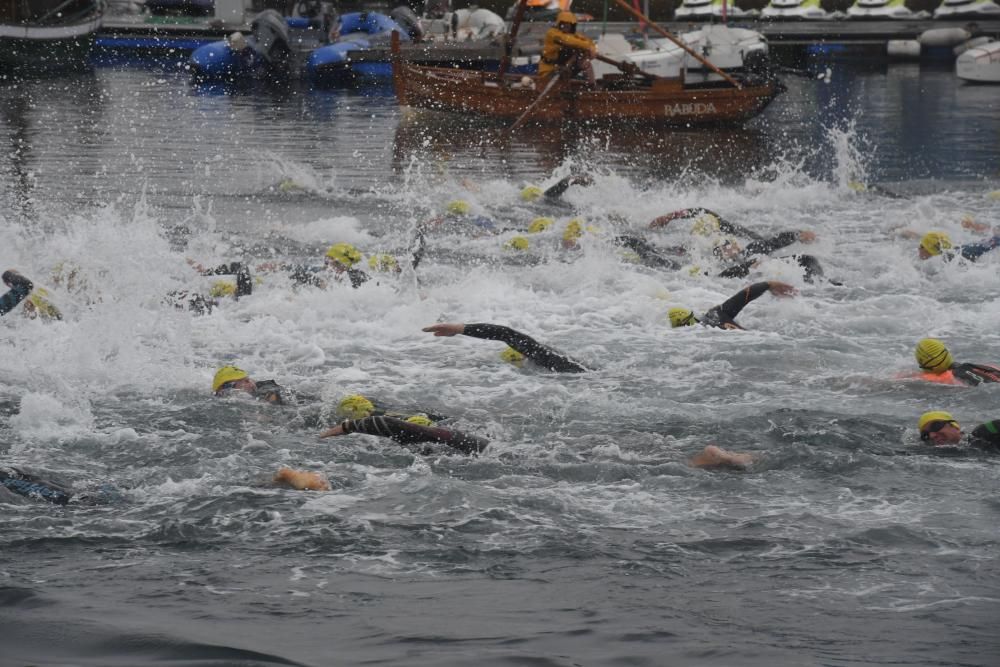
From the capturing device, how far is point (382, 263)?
45.5 feet

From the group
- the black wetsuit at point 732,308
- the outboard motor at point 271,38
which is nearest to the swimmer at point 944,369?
the black wetsuit at point 732,308

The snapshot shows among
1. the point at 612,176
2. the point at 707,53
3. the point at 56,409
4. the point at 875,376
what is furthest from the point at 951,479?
A: the point at 707,53

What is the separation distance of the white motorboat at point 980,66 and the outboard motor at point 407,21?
1677 cm

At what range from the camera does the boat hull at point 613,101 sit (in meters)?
26.5

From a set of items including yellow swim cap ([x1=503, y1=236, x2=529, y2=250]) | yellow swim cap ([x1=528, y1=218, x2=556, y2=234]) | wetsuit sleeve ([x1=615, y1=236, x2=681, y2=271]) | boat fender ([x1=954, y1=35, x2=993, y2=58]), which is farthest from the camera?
boat fender ([x1=954, y1=35, x2=993, y2=58])

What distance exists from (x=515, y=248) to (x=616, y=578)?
9.24 m

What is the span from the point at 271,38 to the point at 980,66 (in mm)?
21152

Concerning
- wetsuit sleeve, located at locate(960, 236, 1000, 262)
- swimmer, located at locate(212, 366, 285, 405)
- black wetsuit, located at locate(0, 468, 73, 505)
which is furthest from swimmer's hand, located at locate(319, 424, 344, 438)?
wetsuit sleeve, located at locate(960, 236, 1000, 262)

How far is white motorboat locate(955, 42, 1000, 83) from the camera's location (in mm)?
35631

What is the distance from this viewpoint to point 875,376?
10.4m

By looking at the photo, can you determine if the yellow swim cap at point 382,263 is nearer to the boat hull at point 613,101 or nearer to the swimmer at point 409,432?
the swimmer at point 409,432

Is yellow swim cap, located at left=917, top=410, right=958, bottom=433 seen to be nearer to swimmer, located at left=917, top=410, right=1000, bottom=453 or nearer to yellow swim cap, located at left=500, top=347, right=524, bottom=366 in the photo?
swimmer, located at left=917, top=410, right=1000, bottom=453

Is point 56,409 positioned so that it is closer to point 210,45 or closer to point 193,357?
point 193,357

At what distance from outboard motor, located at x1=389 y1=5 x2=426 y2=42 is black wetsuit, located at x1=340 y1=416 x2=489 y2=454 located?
109 ft
